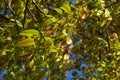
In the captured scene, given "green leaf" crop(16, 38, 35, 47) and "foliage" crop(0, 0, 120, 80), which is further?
"foliage" crop(0, 0, 120, 80)

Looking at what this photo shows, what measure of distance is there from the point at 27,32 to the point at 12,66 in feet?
3.17

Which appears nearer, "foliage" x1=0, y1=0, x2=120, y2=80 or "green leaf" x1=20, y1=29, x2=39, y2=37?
"green leaf" x1=20, y1=29, x2=39, y2=37

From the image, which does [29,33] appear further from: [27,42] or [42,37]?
[42,37]

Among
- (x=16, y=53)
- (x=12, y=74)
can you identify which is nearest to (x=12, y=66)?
(x=12, y=74)

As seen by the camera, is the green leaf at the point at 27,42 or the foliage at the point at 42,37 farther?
the foliage at the point at 42,37

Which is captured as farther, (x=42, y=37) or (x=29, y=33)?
(x=42, y=37)

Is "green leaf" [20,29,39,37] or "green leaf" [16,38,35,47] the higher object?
"green leaf" [20,29,39,37]

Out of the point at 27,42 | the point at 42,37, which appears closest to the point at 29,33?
the point at 27,42

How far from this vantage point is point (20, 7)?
13.3 ft

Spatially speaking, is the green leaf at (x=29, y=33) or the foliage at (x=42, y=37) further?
the foliage at (x=42, y=37)

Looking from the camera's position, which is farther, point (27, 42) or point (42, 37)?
point (42, 37)

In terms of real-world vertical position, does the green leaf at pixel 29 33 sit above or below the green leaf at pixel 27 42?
above

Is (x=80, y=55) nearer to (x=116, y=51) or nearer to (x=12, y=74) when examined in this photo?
(x=116, y=51)

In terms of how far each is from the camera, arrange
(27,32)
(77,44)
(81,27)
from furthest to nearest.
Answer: (77,44) < (81,27) < (27,32)
